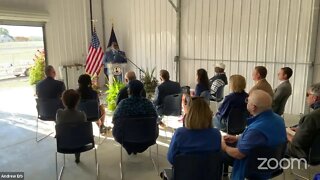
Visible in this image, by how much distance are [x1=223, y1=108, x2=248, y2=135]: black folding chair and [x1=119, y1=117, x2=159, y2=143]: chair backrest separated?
1018 mm

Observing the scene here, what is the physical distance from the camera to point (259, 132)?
218 centimetres

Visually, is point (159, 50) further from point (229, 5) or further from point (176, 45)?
point (229, 5)

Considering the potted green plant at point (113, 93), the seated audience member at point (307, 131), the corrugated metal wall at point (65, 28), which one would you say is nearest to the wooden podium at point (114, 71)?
the corrugated metal wall at point (65, 28)

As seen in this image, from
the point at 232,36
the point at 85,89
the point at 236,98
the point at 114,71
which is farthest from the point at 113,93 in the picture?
the point at 232,36

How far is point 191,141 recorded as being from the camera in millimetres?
2125

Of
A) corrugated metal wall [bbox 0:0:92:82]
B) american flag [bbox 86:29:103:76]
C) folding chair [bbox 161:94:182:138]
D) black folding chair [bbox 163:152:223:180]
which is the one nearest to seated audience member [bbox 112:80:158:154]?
black folding chair [bbox 163:152:223:180]

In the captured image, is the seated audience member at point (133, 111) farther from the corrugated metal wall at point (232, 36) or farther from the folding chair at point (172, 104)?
the corrugated metal wall at point (232, 36)

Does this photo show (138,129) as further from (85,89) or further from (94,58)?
(94,58)

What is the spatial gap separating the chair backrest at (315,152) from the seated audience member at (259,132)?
0.52 m

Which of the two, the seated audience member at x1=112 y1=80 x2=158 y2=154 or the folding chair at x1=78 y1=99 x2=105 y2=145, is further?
the folding chair at x1=78 y1=99 x2=105 y2=145

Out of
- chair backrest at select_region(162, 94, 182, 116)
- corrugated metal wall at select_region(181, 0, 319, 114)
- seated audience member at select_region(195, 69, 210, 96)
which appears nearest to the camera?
chair backrest at select_region(162, 94, 182, 116)

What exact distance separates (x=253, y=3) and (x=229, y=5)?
563 millimetres

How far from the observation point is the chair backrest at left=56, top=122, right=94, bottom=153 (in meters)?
2.93

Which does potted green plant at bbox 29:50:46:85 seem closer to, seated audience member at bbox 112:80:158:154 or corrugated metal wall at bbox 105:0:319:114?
corrugated metal wall at bbox 105:0:319:114
